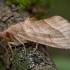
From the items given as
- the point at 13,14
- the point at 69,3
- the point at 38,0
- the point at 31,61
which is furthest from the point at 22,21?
the point at 69,3

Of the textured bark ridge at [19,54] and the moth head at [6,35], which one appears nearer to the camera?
the textured bark ridge at [19,54]

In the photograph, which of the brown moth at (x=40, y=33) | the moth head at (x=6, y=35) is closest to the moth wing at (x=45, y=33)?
the brown moth at (x=40, y=33)

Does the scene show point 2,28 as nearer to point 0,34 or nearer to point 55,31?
point 0,34

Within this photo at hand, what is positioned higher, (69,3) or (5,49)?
(5,49)

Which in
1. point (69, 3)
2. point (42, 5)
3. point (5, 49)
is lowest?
point (69, 3)

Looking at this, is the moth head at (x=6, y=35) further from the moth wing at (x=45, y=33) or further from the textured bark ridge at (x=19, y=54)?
the moth wing at (x=45, y=33)
